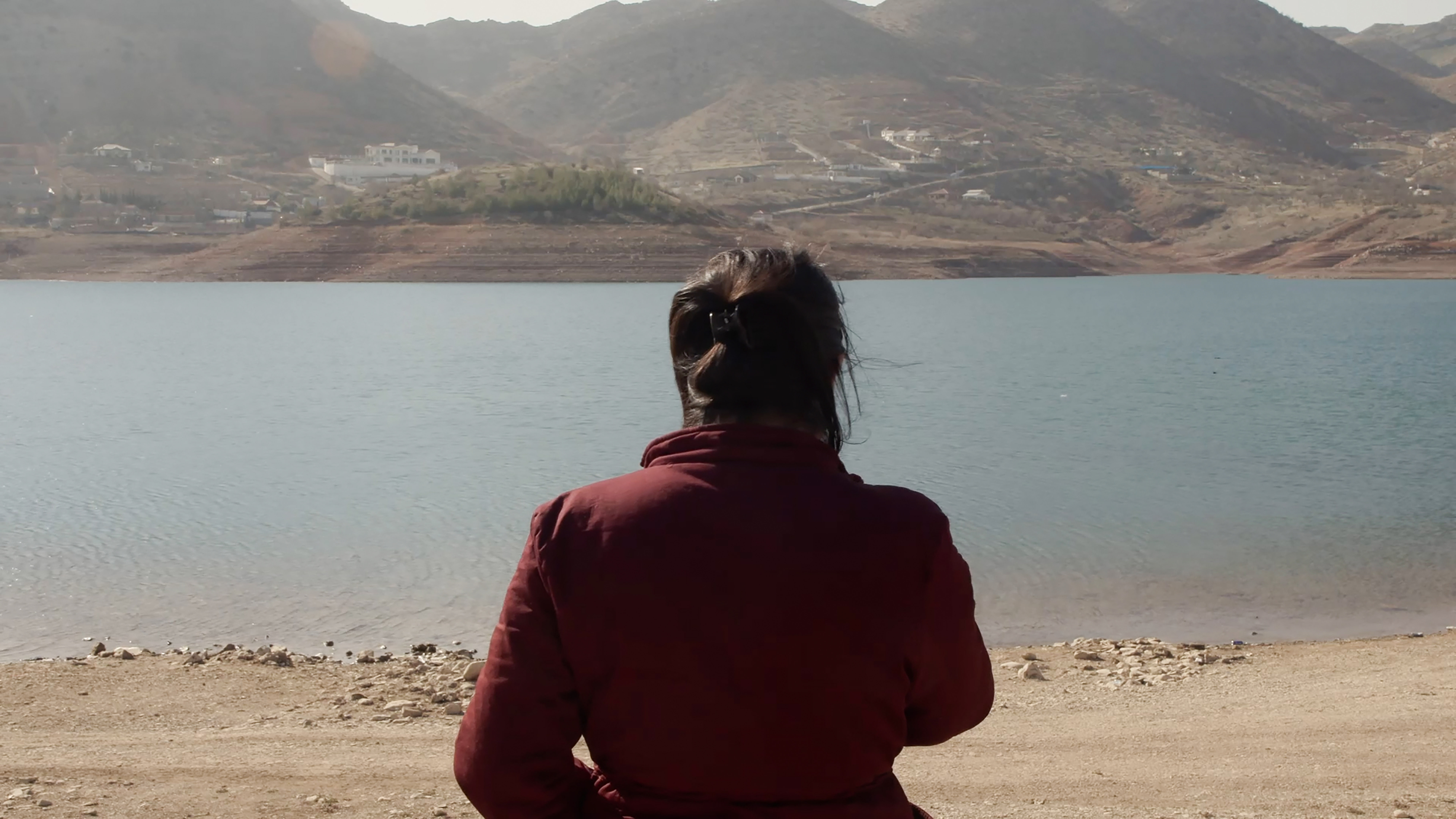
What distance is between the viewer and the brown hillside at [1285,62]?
6068 inches

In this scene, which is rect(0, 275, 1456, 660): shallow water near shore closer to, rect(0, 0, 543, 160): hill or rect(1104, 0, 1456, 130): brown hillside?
rect(0, 0, 543, 160): hill

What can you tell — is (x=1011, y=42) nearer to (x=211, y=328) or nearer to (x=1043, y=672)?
(x=211, y=328)

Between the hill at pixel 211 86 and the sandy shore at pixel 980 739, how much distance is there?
98.1 meters

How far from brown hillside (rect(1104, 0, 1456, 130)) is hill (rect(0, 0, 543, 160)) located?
89.0m

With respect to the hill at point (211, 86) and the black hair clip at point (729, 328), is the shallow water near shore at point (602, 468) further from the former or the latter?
the hill at point (211, 86)

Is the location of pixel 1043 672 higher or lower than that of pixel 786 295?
lower

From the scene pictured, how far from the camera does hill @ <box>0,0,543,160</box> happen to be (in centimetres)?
9981

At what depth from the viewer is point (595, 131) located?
134 m

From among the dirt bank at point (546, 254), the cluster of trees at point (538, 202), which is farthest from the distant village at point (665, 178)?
the cluster of trees at point (538, 202)

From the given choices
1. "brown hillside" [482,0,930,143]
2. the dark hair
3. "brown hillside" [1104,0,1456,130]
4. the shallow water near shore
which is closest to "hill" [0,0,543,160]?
"brown hillside" [482,0,930,143]

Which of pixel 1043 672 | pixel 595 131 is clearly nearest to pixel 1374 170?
pixel 595 131

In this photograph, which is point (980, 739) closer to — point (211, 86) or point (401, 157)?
point (401, 157)

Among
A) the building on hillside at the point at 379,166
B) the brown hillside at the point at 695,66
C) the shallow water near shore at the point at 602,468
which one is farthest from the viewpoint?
the brown hillside at the point at 695,66

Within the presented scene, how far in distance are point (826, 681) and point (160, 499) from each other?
50.3 feet
